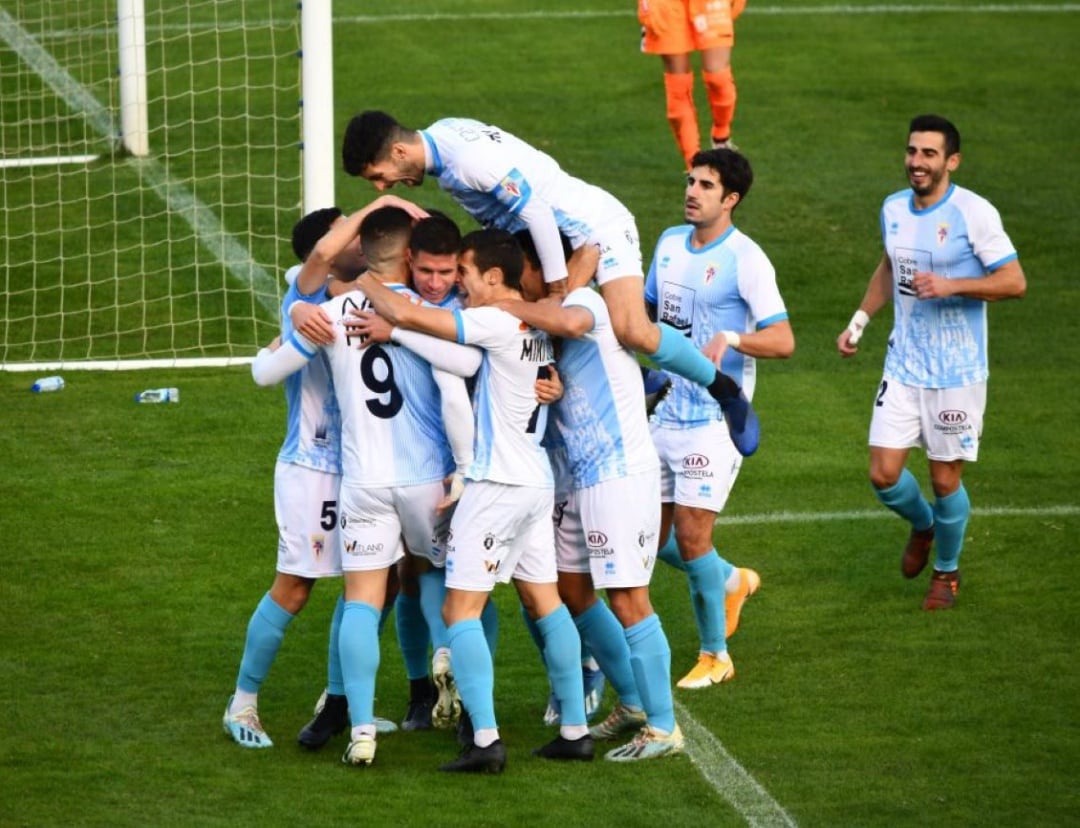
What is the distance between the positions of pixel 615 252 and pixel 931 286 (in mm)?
1964

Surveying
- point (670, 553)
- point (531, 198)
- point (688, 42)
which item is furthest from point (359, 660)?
point (688, 42)

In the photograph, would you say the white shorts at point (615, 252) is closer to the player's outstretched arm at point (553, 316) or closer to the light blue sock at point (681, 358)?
the light blue sock at point (681, 358)

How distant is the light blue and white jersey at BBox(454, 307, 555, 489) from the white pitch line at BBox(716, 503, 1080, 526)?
3358 mm

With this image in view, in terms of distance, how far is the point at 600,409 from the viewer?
7242mm

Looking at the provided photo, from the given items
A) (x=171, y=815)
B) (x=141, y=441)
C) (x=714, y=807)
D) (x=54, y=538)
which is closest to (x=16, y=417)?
(x=141, y=441)

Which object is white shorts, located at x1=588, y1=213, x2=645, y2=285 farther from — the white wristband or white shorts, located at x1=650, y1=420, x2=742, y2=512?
the white wristband

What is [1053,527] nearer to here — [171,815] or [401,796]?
[401,796]

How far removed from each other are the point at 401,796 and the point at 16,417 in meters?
5.65

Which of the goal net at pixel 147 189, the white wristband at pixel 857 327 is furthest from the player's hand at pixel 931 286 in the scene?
the goal net at pixel 147 189

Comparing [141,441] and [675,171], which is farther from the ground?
[675,171]

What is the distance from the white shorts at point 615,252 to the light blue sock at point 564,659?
1272mm

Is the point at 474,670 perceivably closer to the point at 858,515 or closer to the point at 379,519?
the point at 379,519

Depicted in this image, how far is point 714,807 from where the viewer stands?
6.83 metres

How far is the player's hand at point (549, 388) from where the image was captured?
7.02m
